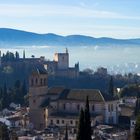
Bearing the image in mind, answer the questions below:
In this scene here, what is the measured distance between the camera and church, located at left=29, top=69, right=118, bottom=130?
181ft

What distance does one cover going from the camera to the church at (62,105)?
5522 cm

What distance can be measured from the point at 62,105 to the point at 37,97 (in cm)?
253

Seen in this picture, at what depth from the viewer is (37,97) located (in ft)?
190

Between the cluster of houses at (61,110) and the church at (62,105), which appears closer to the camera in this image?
the cluster of houses at (61,110)

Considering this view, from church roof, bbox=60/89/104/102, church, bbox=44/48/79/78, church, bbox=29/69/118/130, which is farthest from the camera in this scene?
church, bbox=44/48/79/78

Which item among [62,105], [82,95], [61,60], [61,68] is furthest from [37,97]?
[61,60]

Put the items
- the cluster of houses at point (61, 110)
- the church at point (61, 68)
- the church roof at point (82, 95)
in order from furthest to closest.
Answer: the church at point (61, 68), the church roof at point (82, 95), the cluster of houses at point (61, 110)

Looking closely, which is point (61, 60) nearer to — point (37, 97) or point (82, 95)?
point (37, 97)

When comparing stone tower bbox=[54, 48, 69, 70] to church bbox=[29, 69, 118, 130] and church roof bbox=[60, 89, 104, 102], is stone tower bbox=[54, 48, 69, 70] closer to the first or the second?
church bbox=[29, 69, 118, 130]

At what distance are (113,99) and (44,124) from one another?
678 centimetres

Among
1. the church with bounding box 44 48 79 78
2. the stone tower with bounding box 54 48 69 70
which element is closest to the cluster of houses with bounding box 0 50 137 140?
the church with bounding box 44 48 79 78

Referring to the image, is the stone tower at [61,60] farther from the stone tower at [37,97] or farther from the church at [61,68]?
the stone tower at [37,97]

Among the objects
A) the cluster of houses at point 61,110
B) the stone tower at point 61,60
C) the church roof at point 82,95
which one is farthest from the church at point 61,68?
the church roof at point 82,95

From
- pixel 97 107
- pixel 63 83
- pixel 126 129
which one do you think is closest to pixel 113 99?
pixel 97 107
